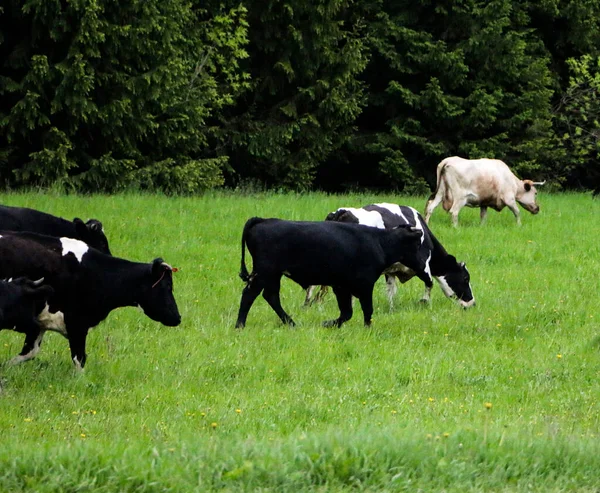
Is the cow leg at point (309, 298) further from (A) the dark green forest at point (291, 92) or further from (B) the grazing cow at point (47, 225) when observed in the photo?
(A) the dark green forest at point (291, 92)

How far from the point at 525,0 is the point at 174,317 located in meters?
30.1

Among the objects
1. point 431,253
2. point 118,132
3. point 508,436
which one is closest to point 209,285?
point 431,253

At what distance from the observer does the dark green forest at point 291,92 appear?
2741 centimetres

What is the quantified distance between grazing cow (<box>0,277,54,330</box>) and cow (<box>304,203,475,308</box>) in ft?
18.6

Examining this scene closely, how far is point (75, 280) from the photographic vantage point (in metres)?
11.0

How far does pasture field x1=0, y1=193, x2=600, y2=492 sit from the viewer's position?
7.18 m

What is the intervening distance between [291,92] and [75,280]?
25.1 m

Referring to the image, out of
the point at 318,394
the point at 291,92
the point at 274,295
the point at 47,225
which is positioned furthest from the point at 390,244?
the point at 291,92

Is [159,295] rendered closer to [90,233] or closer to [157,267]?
[157,267]

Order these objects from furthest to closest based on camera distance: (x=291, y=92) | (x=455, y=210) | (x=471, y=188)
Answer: (x=291, y=92) < (x=471, y=188) < (x=455, y=210)

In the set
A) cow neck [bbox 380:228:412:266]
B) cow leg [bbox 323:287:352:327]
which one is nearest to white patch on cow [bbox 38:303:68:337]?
cow leg [bbox 323:287:352:327]

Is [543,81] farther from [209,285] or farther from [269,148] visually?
[209,285]

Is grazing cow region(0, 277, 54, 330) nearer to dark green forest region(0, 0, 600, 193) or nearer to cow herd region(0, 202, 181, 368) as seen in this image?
cow herd region(0, 202, 181, 368)

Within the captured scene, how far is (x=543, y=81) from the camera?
123 feet
